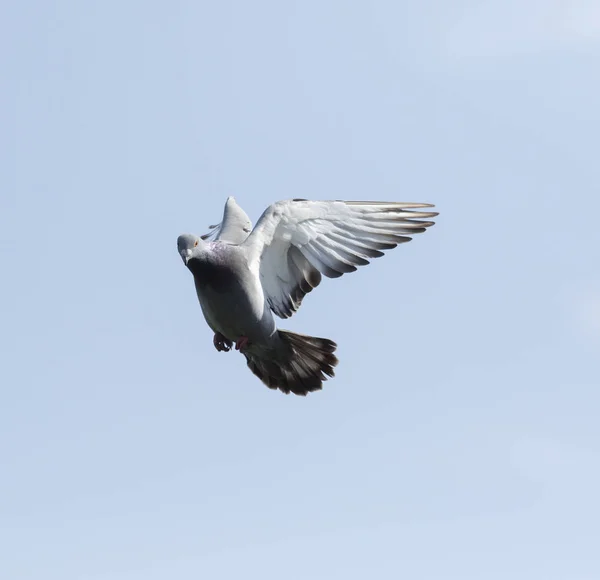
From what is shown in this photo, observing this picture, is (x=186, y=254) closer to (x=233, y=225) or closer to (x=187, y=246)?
(x=187, y=246)

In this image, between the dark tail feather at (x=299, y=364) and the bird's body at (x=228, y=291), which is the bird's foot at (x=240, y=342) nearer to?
the bird's body at (x=228, y=291)

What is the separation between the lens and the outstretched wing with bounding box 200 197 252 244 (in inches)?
816

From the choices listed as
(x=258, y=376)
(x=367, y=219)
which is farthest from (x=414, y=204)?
(x=258, y=376)

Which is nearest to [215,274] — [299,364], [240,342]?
[240,342]

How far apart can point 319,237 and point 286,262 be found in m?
0.60

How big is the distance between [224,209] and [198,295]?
354cm

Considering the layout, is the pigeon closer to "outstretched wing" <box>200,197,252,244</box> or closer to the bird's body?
the bird's body

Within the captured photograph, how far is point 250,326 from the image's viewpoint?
18172 mm

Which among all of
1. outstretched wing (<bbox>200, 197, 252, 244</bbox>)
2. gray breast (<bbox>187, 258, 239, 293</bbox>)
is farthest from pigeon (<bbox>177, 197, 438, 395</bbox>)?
outstretched wing (<bbox>200, 197, 252, 244</bbox>)

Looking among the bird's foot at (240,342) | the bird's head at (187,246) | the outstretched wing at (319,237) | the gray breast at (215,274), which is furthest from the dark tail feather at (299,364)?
the bird's head at (187,246)

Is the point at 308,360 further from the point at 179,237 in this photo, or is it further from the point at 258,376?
the point at 179,237

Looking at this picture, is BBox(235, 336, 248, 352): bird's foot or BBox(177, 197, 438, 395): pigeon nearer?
BBox(177, 197, 438, 395): pigeon

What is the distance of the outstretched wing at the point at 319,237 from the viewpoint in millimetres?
18516

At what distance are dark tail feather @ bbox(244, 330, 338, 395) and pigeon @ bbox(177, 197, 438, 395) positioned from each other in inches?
0.6
